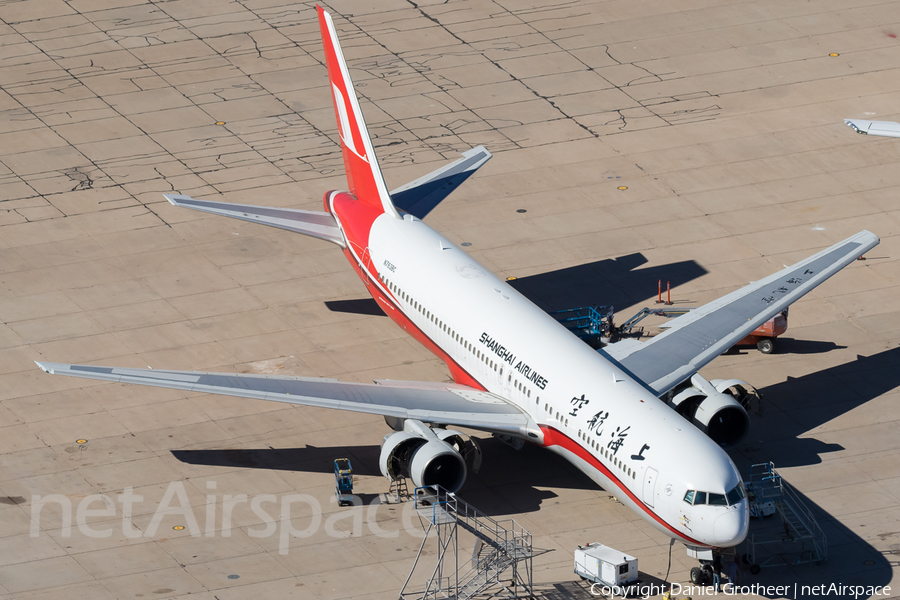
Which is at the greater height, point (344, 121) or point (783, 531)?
point (344, 121)

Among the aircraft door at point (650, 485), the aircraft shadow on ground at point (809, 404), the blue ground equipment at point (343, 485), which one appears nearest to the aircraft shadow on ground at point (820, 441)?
the aircraft shadow on ground at point (809, 404)

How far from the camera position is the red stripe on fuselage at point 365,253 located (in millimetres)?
57000

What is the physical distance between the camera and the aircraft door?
44.7 metres

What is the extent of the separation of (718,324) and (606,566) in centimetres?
1396

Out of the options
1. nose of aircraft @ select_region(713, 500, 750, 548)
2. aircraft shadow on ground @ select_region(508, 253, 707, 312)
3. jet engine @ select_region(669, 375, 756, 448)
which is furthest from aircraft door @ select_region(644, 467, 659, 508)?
aircraft shadow on ground @ select_region(508, 253, 707, 312)

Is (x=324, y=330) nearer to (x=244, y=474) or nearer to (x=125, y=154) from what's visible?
(x=244, y=474)

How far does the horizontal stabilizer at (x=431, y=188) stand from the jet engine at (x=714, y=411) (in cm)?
1520

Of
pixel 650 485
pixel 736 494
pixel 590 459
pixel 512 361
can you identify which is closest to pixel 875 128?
pixel 512 361

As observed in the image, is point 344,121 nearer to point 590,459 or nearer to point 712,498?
point 590,459

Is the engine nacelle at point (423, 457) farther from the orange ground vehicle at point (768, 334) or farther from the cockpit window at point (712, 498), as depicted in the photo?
the orange ground vehicle at point (768, 334)

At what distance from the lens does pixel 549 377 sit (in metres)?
49.2

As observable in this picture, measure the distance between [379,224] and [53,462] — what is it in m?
16.3

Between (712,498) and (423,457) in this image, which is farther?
(423,457)

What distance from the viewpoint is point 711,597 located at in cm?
4525
